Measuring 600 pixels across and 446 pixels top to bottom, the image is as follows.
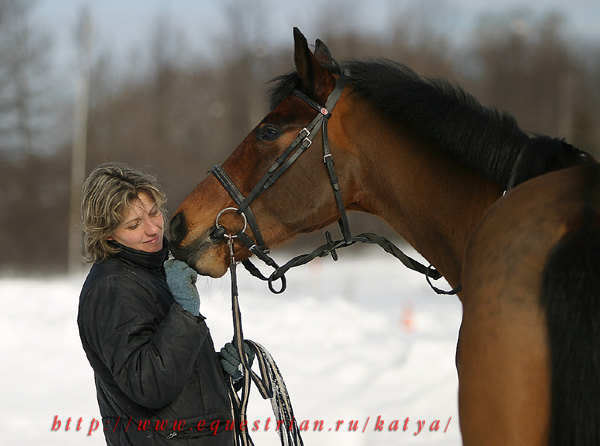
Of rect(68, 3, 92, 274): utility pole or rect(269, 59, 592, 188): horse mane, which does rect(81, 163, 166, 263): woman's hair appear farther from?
rect(68, 3, 92, 274): utility pole

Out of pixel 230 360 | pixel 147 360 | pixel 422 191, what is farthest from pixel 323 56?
pixel 147 360

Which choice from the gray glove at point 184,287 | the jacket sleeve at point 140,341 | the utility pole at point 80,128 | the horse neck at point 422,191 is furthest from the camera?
the utility pole at point 80,128

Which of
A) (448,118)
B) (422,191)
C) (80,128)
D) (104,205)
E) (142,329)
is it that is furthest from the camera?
(80,128)

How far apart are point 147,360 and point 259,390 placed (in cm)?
61

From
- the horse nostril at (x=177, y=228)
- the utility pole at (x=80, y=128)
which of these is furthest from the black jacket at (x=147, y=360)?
the utility pole at (x=80, y=128)

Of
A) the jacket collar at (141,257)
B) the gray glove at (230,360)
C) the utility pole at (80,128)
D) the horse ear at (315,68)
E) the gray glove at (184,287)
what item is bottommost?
the gray glove at (230,360)

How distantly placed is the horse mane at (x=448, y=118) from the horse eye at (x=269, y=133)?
18 cm

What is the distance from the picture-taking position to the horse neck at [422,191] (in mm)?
2668

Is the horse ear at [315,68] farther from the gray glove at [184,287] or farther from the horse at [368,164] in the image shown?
the gray glove at [184,287]

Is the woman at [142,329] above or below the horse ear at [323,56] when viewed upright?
below

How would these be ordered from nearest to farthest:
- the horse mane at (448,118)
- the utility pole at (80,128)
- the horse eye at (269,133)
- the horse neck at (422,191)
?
1. the horse mane at (448,118)
2. the horse neck at (422,191)
3. the horse eye at (269,133)
4. the utility pole at (80,128)

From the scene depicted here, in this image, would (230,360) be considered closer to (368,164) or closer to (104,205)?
(104,205)

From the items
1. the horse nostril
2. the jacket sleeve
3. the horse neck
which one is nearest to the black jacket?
the jacket sleeve

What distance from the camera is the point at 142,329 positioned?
235 cm
